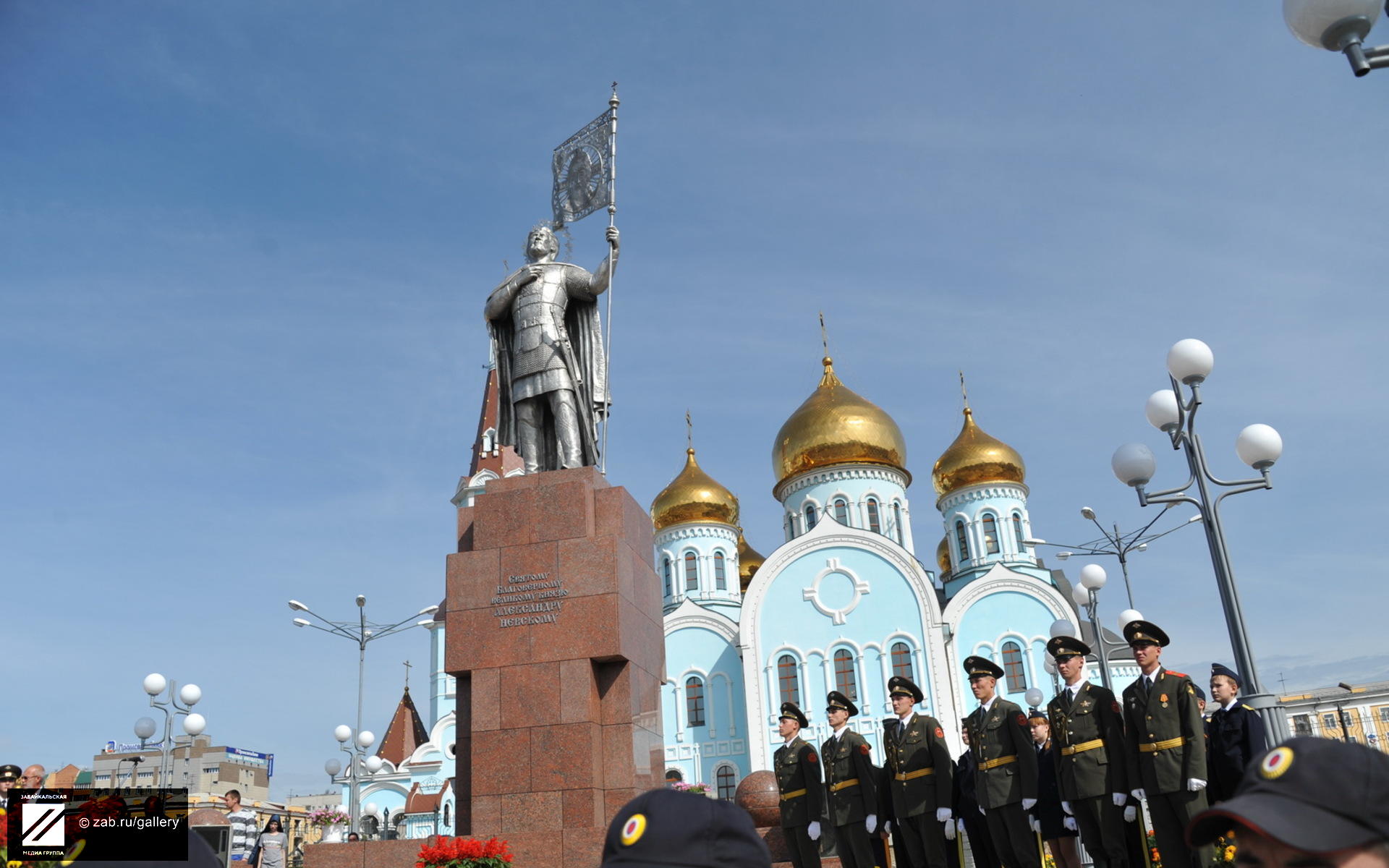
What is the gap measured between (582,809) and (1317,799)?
21.9 ft

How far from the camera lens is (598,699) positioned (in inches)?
318

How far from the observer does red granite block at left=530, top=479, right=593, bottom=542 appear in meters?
8.52

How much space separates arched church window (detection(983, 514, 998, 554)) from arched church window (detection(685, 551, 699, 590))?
9.15 m

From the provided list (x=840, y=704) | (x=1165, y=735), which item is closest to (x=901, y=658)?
(x=840, y=704)

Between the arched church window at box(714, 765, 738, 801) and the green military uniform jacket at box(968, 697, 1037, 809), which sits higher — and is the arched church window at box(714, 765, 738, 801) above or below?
above

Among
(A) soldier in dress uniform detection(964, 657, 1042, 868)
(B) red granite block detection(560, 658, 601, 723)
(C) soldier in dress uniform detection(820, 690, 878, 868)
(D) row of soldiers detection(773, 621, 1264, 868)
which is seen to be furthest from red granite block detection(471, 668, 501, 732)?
(A) soldier in dress uniform detection(964, 657, 1042, 868)

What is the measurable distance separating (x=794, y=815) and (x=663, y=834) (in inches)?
280

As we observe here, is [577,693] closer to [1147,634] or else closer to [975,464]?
[1147,634]

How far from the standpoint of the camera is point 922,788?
758cm

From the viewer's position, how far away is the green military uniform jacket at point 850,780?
7926mm

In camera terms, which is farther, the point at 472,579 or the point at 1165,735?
the point at 472,579

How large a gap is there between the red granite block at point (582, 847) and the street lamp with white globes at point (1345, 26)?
6134 mm

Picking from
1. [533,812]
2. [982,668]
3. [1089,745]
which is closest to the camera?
[1089,745]

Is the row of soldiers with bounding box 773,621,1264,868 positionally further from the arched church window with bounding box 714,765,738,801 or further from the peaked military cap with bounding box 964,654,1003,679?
the arched church window with bounding box 714,765,738,801
